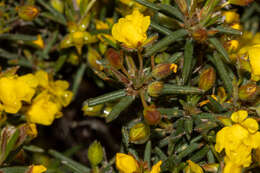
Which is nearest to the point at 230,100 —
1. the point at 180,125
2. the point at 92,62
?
the point at 180,125

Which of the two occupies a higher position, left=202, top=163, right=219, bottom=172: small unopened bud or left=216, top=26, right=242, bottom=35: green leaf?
left=216, top=26, right=242, bottom=35: green leaf

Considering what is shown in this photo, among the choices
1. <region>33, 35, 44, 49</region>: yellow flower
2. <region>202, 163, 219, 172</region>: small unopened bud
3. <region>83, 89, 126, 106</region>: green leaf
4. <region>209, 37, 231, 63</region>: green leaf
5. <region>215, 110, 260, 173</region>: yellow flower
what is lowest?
<region>202, 163, 219, 172</region>: small unopened bud

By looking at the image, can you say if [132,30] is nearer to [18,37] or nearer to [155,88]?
[155,88]

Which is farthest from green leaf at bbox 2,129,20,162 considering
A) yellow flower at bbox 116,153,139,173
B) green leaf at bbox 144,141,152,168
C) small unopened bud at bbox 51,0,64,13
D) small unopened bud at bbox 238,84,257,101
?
small unopened bud at bbox 238,84,257,101

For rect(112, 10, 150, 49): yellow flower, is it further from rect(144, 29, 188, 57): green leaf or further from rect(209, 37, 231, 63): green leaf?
rect(209, 37, 231, 63): green leaf

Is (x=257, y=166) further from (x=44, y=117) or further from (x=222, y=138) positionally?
(x=44, y=117)

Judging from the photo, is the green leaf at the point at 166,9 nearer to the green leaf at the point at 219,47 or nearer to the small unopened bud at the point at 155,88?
the green leaf at the point at 219,47

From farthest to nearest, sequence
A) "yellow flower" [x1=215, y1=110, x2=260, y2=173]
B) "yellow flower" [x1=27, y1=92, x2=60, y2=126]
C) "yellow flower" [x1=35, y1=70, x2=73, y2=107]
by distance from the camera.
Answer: "yellow flower" [x1=35, y1=70, x2=73, y2=107] < "yellow flower" [x1=27, y1=92, x2=60, y2=126] < "yellow flower" [x1=215, y1=110, x2=260, y2=173]
